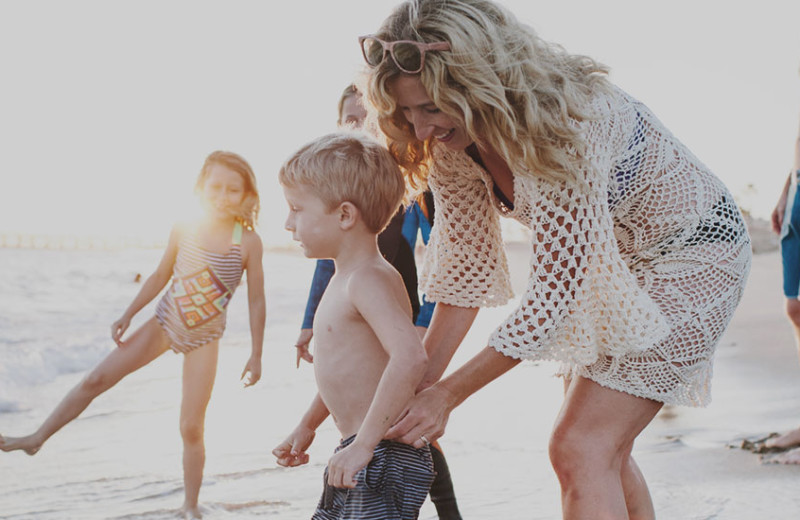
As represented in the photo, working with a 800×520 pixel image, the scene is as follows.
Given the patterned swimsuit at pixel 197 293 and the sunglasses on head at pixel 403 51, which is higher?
the sunglasses on head at pixel 403 51

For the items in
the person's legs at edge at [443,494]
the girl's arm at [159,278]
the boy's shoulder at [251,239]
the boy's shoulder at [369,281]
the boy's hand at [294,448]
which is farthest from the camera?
the boy's shoulder at [251,239]

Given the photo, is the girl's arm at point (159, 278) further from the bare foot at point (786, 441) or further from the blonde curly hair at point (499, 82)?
the bare foot at point (786, 441)

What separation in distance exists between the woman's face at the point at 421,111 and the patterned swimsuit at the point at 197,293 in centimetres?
244

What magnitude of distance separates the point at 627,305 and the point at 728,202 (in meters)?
0.55

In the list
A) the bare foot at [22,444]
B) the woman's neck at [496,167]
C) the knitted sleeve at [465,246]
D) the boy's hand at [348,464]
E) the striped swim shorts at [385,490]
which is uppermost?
the woman's neck at [496,167]

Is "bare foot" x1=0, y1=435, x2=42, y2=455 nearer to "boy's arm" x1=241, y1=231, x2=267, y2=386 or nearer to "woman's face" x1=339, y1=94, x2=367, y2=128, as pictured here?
"boy's arm" x1=241, y1=231, x2=267, y2=386

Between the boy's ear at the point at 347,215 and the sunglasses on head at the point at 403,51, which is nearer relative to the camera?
the sunglasses on head at the point at 403,51

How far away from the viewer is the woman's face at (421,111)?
234 centimetres

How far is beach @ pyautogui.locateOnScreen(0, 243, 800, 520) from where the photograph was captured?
4062mm

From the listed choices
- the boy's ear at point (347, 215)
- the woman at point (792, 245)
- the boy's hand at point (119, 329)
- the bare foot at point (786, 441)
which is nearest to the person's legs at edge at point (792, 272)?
the woman at point (792, 245)

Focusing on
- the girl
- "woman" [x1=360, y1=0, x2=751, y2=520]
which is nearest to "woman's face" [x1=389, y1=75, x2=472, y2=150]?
"woman" [x1=360, y1=0, x2=751, y2=520]

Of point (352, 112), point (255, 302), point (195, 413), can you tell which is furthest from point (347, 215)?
point (255, 302)

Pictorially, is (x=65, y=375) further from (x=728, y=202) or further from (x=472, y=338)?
(x=728, y=202)

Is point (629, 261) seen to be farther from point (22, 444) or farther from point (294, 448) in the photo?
point (22, 444)
